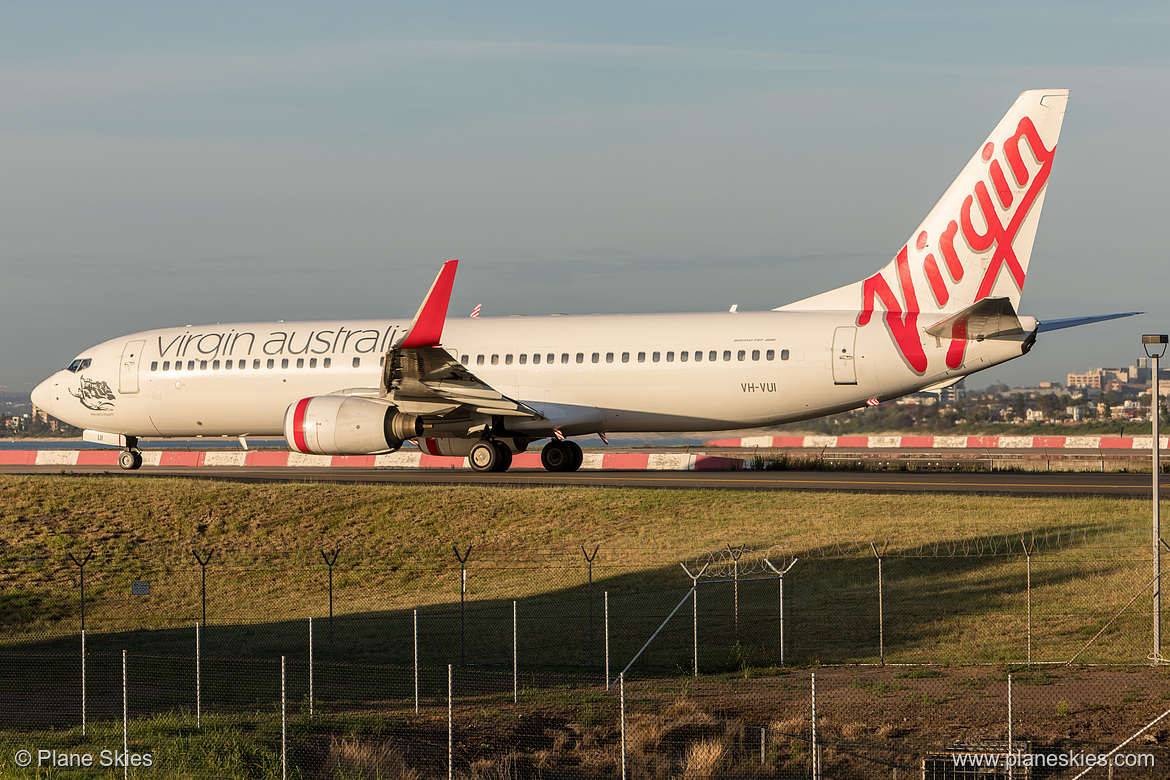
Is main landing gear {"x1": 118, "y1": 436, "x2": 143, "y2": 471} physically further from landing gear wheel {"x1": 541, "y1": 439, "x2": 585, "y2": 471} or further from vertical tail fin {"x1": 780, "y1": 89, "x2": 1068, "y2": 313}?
vertical tail fin {"x1": 780, "y1": 89, "x2": 1068, "y2": 313}

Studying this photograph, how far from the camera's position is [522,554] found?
25438 mm

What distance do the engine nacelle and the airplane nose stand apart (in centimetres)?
1173

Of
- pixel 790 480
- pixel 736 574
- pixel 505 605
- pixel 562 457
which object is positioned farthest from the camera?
pixel 562 457

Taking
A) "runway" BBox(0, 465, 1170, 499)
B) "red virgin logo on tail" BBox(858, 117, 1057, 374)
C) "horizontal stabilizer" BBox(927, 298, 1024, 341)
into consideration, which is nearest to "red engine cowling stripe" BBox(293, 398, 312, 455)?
"runway" BBox(0, 465, 1170, 499)

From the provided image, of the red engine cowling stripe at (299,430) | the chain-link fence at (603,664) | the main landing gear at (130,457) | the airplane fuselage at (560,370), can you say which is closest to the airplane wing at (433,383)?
the airplane fuselage at (560,370)

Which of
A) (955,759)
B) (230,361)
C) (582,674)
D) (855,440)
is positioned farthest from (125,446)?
(855,440)

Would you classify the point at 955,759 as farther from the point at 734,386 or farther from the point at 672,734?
the point at 734,386

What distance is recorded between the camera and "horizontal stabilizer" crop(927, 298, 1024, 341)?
25469mm

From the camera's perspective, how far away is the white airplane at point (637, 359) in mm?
27438

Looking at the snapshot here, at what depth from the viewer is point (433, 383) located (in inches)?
1158

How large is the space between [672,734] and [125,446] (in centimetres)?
2808

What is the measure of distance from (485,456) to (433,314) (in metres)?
5.99
